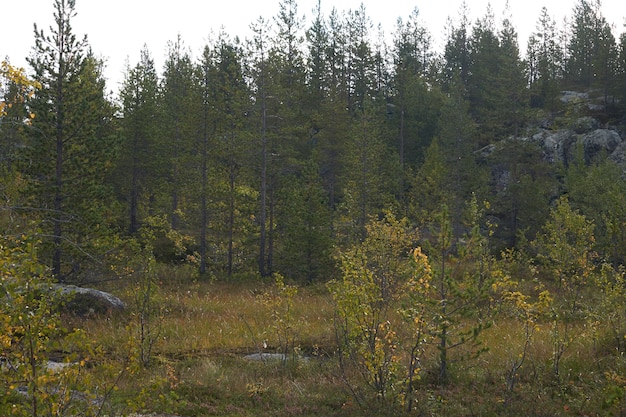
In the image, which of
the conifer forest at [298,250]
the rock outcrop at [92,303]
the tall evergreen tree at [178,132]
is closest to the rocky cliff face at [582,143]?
the conifer forest at [298,250]

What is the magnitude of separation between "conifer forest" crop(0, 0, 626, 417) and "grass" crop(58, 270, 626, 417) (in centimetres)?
7

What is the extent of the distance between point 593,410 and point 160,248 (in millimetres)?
23359

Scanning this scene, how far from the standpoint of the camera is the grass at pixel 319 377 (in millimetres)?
7699

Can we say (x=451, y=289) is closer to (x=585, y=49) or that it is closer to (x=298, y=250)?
(x=298, y=250)

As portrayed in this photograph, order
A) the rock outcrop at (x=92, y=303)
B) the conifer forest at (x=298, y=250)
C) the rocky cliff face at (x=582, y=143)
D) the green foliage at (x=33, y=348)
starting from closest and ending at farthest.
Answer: the green foliage at (x=33, y=348)
the conifer forest at (x=298, y=250)
the rock outcrop at (x=92, y=303)
the rocky cliff face at (x=582, y=143)

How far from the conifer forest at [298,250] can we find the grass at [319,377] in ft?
0.22

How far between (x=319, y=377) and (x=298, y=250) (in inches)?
471

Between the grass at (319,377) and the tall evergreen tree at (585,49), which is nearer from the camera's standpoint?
the grass at (319,377)

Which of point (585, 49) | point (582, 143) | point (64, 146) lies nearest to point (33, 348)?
point (64, 146)

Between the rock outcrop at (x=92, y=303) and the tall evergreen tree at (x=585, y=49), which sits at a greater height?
the tall evergreen tree at (x=585, y=49)

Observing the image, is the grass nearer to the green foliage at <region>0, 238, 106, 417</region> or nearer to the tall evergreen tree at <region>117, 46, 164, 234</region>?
the green foliage at <region>0, 238, 106, 417</region>

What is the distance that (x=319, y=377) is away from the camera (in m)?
9.32

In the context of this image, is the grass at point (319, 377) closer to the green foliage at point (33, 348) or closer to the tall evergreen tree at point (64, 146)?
the green foliage at point (33, 348)

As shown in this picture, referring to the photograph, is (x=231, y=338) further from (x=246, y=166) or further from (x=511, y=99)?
(x=511, y=99)
